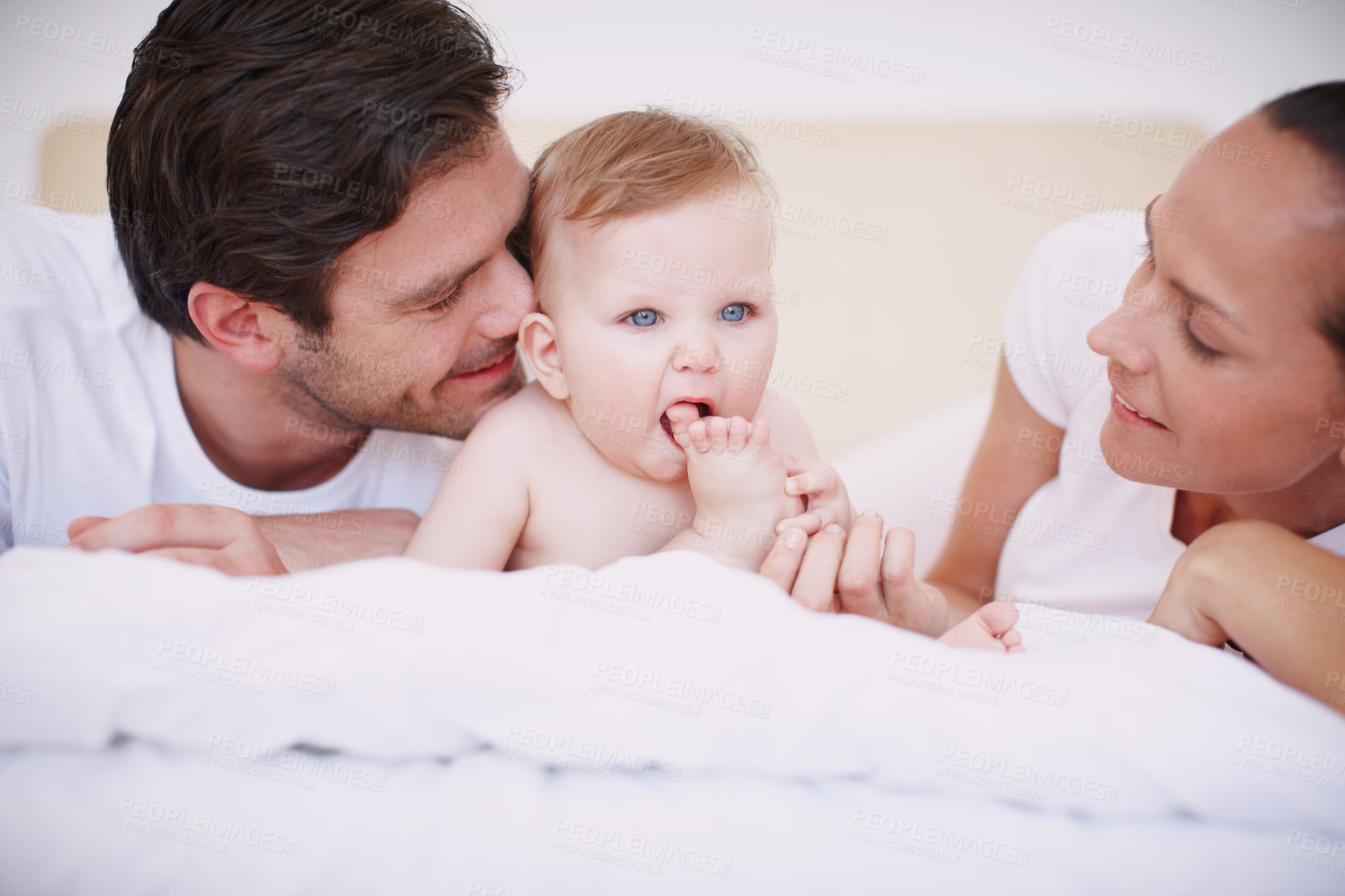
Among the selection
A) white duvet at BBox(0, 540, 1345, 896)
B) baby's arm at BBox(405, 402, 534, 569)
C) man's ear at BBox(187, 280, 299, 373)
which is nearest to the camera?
white duvet at BBox(0, 540, 1345, 896)

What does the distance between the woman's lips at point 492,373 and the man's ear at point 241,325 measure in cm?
32

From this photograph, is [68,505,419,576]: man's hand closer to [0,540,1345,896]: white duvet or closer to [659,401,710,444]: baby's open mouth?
[0,540,1345,896]: white duvet

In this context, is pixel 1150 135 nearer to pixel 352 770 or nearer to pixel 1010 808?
pixel 1010 808

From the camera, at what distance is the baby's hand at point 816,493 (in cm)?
136

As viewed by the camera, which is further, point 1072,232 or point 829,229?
point 829,229

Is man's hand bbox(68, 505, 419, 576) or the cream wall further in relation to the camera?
the cream wall

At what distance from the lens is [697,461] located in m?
1.33

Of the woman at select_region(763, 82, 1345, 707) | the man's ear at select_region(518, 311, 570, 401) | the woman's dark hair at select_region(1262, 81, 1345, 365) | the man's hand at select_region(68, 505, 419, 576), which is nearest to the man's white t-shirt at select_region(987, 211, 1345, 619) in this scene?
the woman at select_region(763, 82, 1345, 707)

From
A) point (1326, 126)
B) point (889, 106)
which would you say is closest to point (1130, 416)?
point (1326, 126)

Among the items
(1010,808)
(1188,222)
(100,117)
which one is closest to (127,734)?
(1010,808)

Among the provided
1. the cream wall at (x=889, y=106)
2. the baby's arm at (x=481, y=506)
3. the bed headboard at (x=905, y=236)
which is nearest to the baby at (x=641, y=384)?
the baby's arm at (x=481, y=506)

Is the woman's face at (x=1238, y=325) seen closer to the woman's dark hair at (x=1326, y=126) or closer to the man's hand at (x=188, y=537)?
the woman's dark hair at (x=1326, y=126)

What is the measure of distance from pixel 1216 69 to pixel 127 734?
313cm

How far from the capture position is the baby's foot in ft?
3.86
